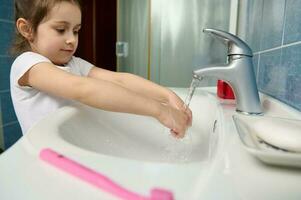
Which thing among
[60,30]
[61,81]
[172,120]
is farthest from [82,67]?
[172,120]

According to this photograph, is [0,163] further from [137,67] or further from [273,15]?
[137,67]

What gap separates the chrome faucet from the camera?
50 cm

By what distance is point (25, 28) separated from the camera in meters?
0.68

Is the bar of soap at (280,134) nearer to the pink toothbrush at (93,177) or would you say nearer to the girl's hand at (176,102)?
the pink toothbrush at (93,177)

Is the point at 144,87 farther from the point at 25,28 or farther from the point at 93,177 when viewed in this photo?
the point at 93,177

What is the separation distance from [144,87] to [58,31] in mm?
255

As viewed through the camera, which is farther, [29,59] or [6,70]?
[6,70]

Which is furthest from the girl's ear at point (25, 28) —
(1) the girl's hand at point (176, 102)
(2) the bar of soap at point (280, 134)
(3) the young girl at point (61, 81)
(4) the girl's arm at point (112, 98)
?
(2) the bar of soap at point (280, 134)

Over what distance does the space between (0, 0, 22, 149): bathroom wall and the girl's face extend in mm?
879

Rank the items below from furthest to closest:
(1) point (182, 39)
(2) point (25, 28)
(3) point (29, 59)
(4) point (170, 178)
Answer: (1) point (182, 39) < (2) point (25, 28) < (3) point (29, 59) < (4) point (170, 178)

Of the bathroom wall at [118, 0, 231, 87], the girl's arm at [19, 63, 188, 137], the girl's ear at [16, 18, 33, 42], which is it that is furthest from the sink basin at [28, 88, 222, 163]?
the bathroom wall at [118, 0, 231, 87]

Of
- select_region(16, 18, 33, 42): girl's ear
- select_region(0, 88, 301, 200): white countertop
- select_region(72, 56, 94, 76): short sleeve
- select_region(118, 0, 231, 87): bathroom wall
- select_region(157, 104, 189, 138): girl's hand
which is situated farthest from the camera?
select_region(118, 0, 231, 87): bathroom wall

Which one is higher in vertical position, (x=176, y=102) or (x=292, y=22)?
(x=292, y=22)

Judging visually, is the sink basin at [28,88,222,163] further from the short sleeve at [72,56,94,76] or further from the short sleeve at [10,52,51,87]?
the short sleeve at [72,56,94,76]
